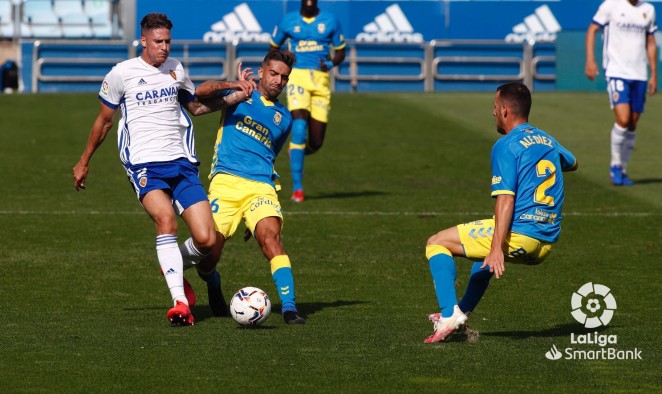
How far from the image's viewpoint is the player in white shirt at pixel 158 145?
368 inches

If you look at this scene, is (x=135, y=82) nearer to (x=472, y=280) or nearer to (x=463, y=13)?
(x=472, y=280)

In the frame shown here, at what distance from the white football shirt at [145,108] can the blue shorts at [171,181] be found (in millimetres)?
52

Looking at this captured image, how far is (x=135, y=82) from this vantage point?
373 inches

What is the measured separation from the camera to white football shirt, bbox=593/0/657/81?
17.5 metres

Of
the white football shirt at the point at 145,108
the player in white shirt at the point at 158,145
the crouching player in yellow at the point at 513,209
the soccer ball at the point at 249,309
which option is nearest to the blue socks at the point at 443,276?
the crouching player in yellow at the point at 513,209

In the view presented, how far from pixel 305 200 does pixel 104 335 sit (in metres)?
8.44

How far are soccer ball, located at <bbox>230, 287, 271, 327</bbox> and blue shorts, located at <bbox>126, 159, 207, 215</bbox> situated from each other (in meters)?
0.83

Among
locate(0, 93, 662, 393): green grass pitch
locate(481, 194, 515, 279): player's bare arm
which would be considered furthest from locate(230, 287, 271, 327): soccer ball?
locate(481, 194, 515, 279): player's bare arm

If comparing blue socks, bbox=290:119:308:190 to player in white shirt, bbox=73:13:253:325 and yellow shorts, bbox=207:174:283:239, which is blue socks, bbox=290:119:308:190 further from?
player in white shirt, bbox=73:13:253:325

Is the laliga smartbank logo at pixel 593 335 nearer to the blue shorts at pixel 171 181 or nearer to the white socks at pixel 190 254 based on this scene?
the white socks at pixel 190 254

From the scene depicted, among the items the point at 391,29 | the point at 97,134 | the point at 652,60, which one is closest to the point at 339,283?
the point at 97,134

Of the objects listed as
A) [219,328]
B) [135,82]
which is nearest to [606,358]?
[219,328]

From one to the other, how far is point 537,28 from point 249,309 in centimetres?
2861

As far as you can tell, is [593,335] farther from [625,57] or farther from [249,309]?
[625,57]
